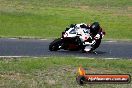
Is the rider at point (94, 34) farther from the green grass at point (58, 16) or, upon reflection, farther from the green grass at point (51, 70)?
the green grass at point (58, 16)

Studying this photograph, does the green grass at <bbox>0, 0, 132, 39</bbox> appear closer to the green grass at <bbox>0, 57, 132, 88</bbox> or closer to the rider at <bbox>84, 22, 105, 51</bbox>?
the rider at <bbox>84, 22, 105, 51</bbox>

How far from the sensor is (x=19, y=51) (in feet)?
61.9

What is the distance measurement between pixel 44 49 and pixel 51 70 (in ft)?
19.7

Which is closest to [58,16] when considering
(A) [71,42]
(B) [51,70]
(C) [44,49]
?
(C) [44,49]

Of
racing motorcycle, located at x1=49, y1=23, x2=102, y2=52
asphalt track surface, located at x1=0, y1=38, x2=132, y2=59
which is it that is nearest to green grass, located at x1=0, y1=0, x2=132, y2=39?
asphalt track surface, located at x1=0, y1=38, x2=132, y2=59

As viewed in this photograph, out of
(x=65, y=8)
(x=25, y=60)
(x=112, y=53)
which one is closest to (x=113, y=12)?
(x=65, y=8)

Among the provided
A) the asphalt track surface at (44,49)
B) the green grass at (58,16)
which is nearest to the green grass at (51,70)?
the asphalt track surface at (44,49)

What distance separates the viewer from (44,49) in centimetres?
1991

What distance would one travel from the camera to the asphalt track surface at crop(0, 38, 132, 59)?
1864cm

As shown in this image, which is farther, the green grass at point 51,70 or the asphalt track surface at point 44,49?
the asphalt track surface at point 44,49

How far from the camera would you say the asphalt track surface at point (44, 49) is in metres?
18.6

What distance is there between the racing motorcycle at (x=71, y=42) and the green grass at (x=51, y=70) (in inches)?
91.0

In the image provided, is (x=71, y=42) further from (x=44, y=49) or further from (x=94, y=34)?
(x=44, y=49)

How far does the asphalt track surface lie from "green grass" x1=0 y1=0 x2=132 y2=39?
5670 millimetres
